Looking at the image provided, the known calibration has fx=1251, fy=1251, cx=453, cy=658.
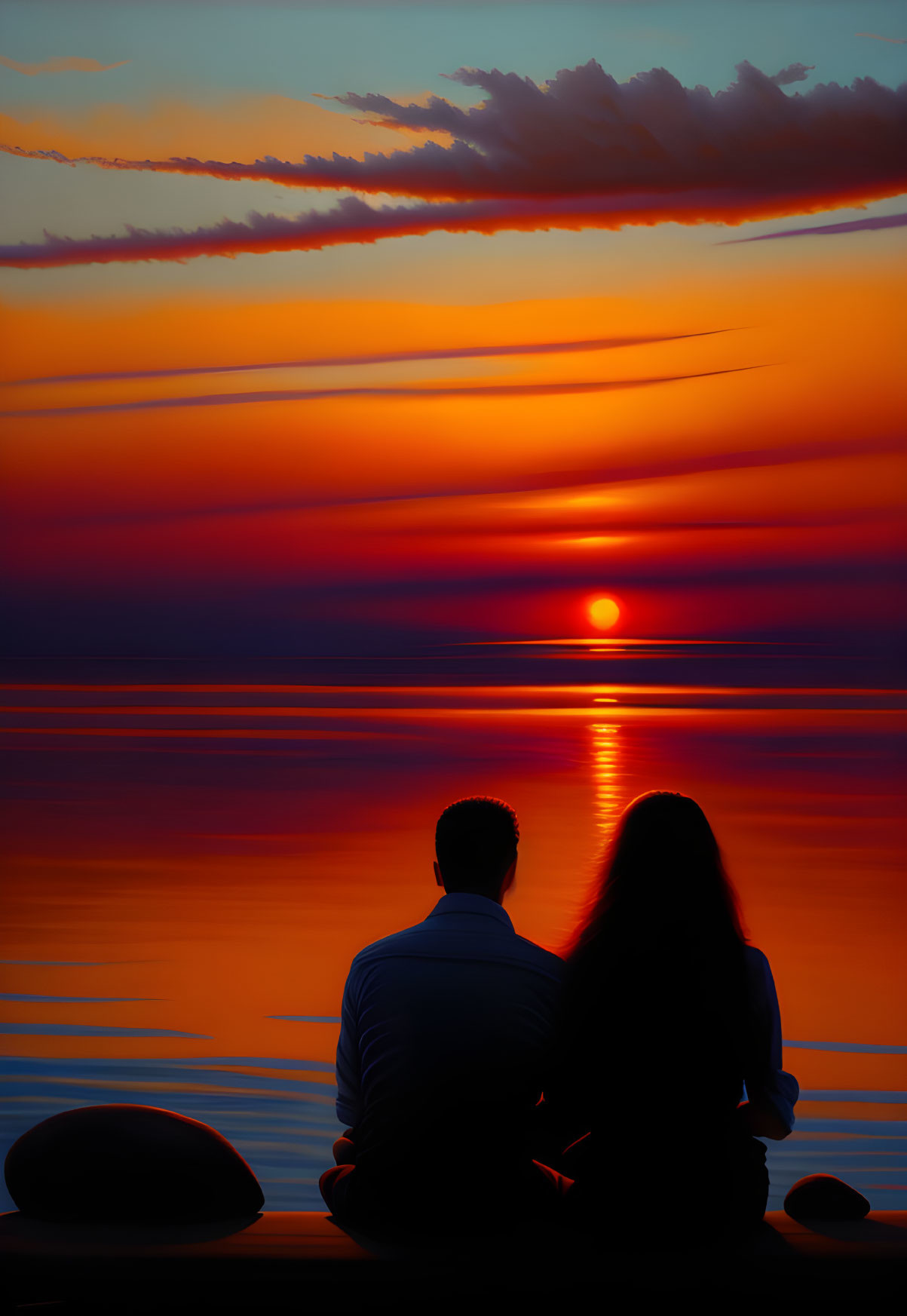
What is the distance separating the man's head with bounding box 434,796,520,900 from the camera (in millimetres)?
1737

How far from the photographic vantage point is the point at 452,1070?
5.30 feet

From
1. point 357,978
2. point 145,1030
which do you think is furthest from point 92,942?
point 357,978

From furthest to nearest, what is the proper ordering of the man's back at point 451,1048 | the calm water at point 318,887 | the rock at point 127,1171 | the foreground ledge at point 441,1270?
the calm water at point 318,887 → the rock at point 127,1171 → the man's back at point 451,1048 → the foreground ledge at point 441,1270

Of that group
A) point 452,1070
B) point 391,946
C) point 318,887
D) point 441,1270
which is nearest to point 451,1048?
point 452,1070

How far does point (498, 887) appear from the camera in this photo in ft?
5.73

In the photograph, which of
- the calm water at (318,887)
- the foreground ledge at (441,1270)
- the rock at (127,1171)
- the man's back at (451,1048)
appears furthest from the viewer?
the calm water at (318,887)

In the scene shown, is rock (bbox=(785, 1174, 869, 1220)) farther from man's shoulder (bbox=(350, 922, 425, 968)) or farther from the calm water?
the calm water

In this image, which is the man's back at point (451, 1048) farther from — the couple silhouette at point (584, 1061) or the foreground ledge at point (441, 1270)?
the foreground ledge at point (441, 1270)

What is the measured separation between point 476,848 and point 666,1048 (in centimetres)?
37

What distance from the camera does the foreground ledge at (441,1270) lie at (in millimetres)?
1521

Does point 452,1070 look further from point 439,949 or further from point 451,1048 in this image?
point 439,949

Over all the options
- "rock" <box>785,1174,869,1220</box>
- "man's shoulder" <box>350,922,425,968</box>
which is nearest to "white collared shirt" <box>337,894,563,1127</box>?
"man's shoulder" <box>350,922,425,968</box>

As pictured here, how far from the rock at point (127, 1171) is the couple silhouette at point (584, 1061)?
199 mm

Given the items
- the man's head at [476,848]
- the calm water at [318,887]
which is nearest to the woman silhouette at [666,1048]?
the man's head at [476,848]
